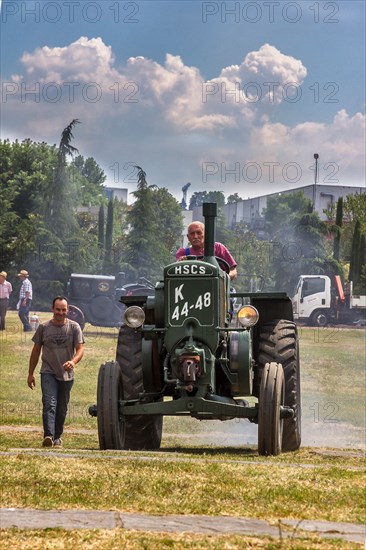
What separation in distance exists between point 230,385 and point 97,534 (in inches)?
226

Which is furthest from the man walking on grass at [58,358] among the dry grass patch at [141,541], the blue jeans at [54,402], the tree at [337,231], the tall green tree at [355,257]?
the tree at [337,231]

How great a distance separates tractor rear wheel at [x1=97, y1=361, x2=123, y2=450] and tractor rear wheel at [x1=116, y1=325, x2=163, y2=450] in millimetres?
442

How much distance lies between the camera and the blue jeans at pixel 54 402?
1315cm

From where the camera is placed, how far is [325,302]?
49.8m

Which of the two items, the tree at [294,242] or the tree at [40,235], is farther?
the tree at [294,242]

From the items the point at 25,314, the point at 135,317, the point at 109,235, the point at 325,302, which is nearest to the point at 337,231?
the point at 325,302

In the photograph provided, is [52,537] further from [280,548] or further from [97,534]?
[280,548]

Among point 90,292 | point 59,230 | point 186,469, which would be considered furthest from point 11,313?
point 186,469

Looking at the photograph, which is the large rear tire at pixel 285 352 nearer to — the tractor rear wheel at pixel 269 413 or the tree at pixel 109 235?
the tractor rear wheel at pixel 269 413

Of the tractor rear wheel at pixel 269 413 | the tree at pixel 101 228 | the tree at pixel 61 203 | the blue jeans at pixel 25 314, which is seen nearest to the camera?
the tractor rear wheel at pixel 269 413

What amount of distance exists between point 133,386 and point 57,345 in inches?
62.6

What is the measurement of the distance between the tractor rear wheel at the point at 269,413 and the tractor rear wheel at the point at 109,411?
4.29 feet

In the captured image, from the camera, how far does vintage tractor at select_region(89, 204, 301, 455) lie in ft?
37.3

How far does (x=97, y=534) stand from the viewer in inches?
245
